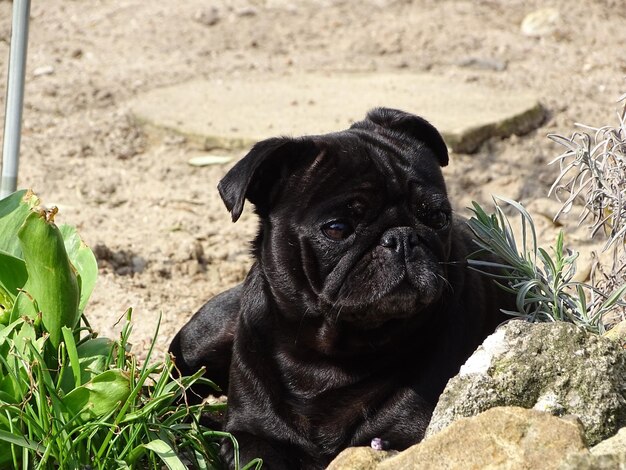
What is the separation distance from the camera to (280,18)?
29.2ft

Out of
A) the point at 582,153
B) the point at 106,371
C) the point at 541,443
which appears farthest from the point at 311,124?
the point at 541,443

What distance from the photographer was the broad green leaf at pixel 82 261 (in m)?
3.55

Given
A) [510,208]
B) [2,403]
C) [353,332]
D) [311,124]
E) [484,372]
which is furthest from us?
[311,124]

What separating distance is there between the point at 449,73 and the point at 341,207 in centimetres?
479

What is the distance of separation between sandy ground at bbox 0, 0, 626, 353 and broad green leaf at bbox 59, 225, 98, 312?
82 centimetres

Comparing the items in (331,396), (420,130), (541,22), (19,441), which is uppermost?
(420,130)

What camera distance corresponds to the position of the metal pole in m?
4.06

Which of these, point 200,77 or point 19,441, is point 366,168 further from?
point 200,77

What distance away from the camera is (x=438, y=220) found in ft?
11.0

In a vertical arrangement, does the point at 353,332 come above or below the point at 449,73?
above

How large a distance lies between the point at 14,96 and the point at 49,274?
1186 mm

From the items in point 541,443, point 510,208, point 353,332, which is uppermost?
point 541,443

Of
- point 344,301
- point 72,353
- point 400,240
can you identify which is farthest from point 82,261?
point 400,240

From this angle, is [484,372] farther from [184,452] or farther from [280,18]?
[280,18]
